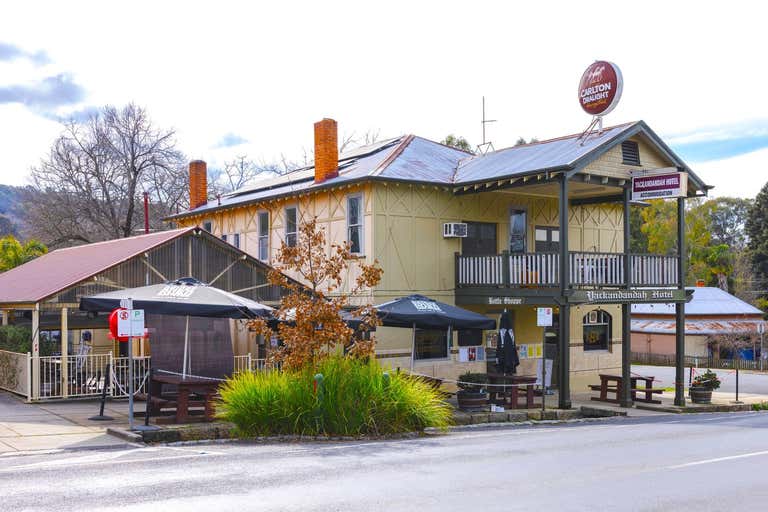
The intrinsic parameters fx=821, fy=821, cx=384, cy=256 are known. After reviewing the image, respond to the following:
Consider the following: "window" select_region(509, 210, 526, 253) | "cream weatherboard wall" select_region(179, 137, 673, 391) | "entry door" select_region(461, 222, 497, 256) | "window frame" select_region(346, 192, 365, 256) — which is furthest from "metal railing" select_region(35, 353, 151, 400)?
"window" select_region(509, 210, 526, 253)

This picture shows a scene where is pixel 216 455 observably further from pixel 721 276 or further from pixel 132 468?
pixel 721 276

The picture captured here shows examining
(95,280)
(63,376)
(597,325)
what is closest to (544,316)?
(597,325)

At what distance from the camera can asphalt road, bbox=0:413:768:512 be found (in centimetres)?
897

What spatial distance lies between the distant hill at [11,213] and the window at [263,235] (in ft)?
75.2

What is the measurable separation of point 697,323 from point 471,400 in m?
32.8

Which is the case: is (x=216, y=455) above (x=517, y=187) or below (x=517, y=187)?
below

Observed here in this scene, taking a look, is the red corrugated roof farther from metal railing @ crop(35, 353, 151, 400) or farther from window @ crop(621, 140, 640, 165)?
window @ crop(621, 140, 640, 165)

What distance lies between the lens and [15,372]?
63.7ft

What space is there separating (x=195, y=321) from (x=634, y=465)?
1032 centimetres

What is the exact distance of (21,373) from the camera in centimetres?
1894

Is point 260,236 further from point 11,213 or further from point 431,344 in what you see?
point 11,213

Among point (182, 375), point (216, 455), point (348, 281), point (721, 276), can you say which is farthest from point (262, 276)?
point (721, 276)

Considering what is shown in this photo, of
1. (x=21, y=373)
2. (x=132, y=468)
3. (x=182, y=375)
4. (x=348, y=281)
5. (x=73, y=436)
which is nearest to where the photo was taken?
(x=132, y=468)

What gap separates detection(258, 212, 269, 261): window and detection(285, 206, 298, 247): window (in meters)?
1.40
